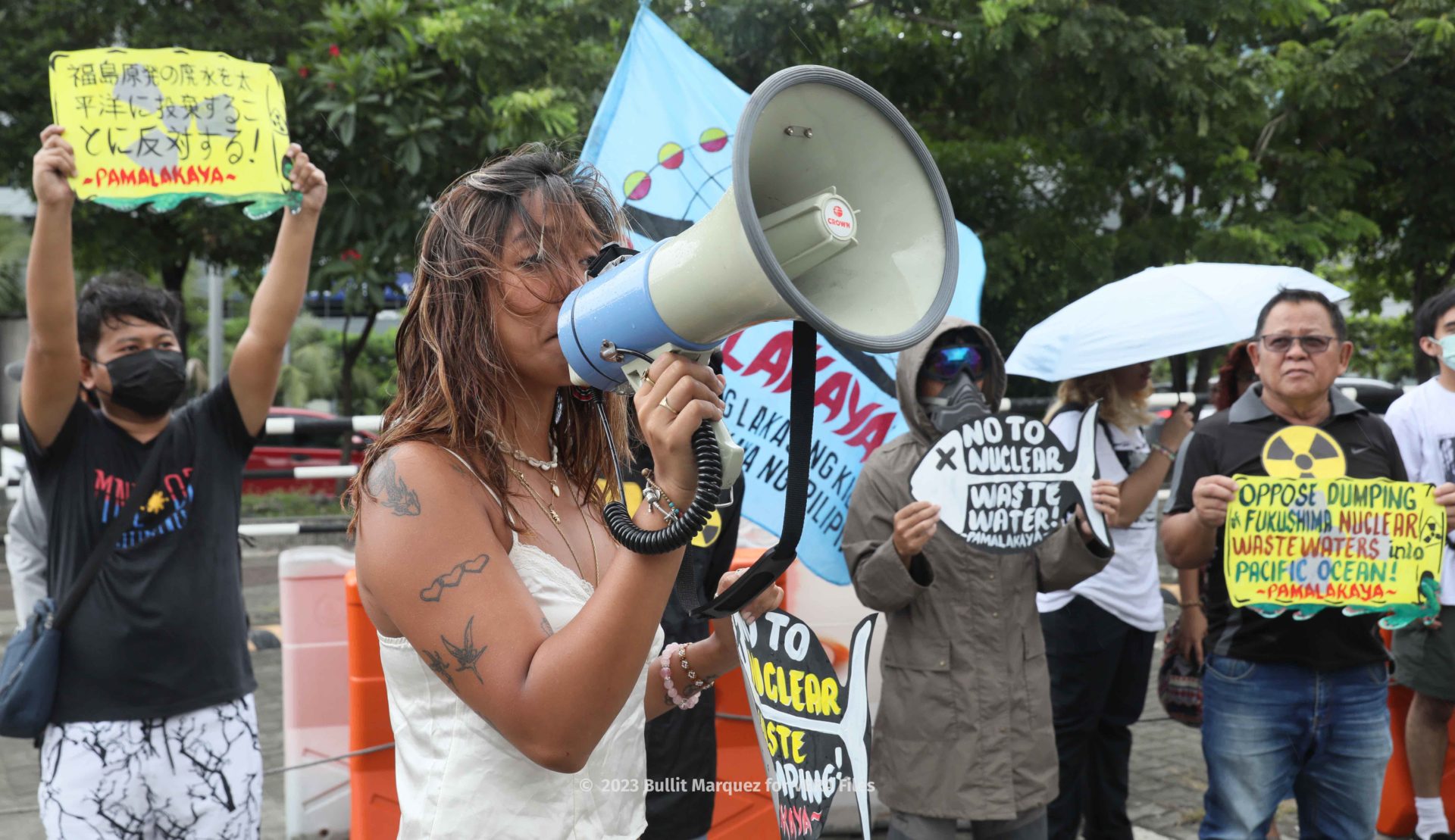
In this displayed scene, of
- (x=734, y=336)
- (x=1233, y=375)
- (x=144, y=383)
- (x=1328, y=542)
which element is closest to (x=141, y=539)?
(x=144, y=383)

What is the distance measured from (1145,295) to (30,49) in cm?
881

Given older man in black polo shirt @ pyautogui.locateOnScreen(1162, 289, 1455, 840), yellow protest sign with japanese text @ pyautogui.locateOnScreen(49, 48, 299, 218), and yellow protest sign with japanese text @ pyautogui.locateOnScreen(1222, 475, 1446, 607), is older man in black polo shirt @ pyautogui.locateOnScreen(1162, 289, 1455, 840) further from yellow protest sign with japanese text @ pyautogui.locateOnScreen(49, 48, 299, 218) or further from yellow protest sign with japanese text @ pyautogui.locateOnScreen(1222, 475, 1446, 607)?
yellow protest sign with japanese text @ pyautogui.locateOnScreen(49, 48, 299, 218)

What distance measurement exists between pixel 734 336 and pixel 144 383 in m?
1.45

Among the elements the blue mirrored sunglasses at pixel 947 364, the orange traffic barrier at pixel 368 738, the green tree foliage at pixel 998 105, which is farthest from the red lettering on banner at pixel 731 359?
the green tree foliage at pixel 998 105

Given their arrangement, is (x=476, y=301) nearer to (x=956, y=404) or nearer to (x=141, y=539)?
(x=141, y=539)

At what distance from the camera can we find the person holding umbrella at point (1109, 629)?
12.6 feet

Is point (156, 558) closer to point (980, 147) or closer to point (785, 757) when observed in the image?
point (785, 757)

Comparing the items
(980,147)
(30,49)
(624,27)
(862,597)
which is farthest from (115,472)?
(30,49)

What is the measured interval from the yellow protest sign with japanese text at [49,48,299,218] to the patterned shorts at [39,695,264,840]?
1.28 metres

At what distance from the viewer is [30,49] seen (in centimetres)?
912

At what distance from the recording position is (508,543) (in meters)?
1.49

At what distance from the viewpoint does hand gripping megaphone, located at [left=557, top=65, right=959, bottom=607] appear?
3.99 feet

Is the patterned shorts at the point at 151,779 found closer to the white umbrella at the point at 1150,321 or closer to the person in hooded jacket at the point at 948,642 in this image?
the person in hooded jacket at the point at 948,642

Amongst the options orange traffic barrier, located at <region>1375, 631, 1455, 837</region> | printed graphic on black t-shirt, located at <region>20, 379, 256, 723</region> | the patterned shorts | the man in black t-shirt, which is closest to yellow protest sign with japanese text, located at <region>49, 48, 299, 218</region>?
the man in black t-shirt
